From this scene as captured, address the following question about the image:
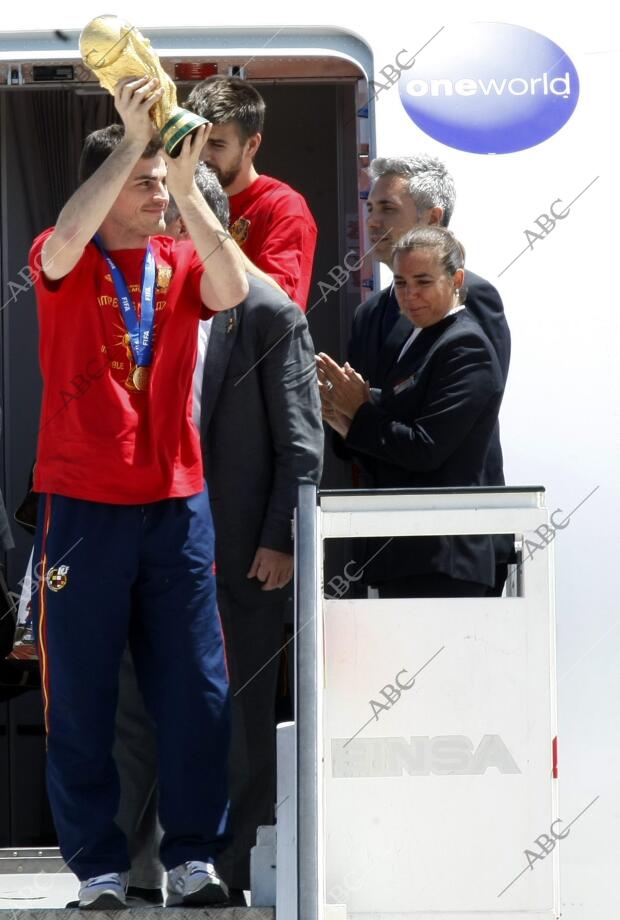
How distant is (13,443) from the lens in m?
5.34

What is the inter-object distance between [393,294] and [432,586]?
31.9 inches

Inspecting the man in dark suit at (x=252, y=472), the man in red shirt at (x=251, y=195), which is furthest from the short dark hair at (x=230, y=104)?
the man in dark suit at (x=252, y=472)

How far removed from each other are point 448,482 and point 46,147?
2595 mm

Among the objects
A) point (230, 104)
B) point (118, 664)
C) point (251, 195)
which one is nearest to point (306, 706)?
point (118, 664)

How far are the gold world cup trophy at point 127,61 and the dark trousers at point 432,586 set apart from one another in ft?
3.91

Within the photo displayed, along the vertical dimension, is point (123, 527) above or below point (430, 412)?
below

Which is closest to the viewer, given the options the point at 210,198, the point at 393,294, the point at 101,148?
the point at 101,148

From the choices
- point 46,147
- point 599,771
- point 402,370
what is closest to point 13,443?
point 46,147

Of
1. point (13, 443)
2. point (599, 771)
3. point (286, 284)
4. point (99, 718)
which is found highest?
point (286, 284)

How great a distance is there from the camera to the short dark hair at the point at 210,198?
3434mm

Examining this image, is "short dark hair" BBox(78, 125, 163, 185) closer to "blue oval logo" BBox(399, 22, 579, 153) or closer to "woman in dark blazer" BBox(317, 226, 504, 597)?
"woman in dark blazer" BBox(317, 226, 504, 597)

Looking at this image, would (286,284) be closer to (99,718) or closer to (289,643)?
(289,643)

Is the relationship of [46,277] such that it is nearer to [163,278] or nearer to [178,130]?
[163,278]

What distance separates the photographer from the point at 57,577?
9.93 ft
